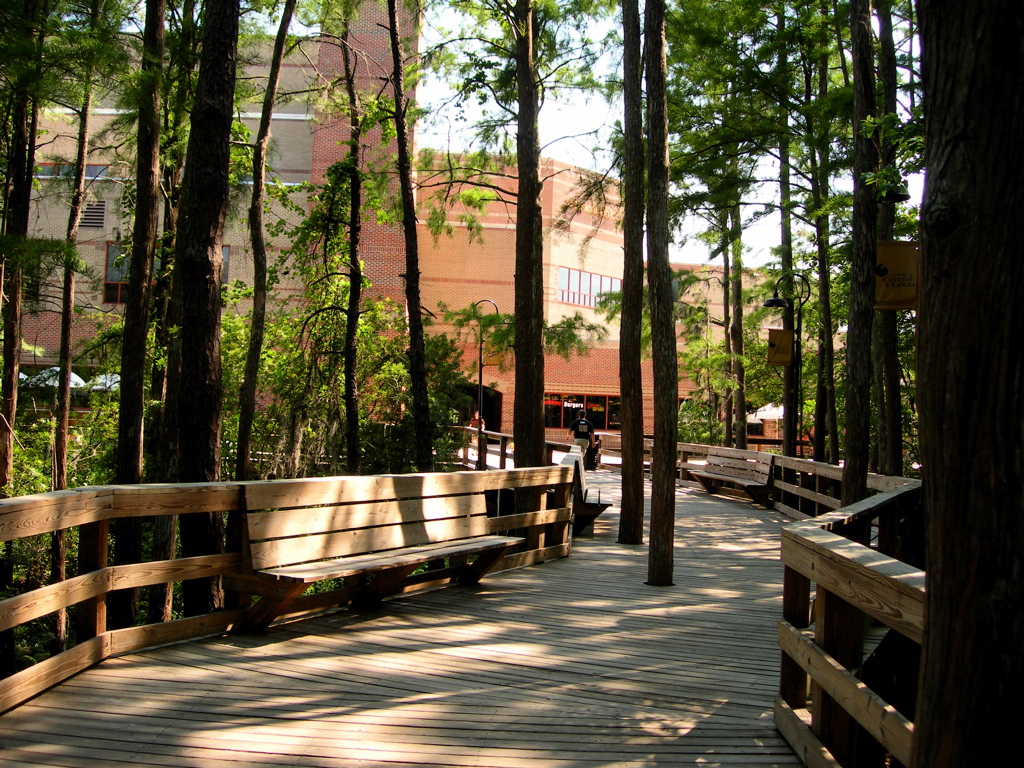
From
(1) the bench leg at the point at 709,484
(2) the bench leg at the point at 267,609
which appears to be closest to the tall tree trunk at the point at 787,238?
(1) the bench leg at the point at 709,484

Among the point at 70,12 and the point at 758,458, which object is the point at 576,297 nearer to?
the point at 758,458

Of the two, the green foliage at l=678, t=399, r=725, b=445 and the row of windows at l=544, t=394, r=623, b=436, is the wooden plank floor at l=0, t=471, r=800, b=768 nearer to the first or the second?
the green foliage at l=678, t=399, r=725, b=445

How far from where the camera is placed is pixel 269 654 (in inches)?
197

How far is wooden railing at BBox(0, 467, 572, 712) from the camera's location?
3842mm

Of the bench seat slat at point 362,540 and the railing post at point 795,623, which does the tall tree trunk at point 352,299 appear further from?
the railing post at point 795,623

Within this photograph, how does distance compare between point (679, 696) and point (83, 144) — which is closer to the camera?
point (679, 696)

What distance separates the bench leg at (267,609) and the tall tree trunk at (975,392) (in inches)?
148

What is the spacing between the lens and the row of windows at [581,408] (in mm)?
39281

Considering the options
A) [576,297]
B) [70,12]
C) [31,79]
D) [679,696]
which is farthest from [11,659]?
[576,297]

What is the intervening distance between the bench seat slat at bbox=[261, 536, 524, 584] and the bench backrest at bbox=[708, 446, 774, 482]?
1029 cm

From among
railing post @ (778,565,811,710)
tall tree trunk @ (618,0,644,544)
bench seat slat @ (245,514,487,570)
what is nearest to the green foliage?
tall tree trunk @ (618,0,644,544)

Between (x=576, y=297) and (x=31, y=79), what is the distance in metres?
31.0

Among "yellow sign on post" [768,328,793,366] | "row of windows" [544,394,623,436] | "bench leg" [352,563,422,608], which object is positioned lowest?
"bench leg" [352,563,422,608]

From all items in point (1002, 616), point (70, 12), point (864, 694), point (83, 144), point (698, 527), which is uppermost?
point (70, 12)
